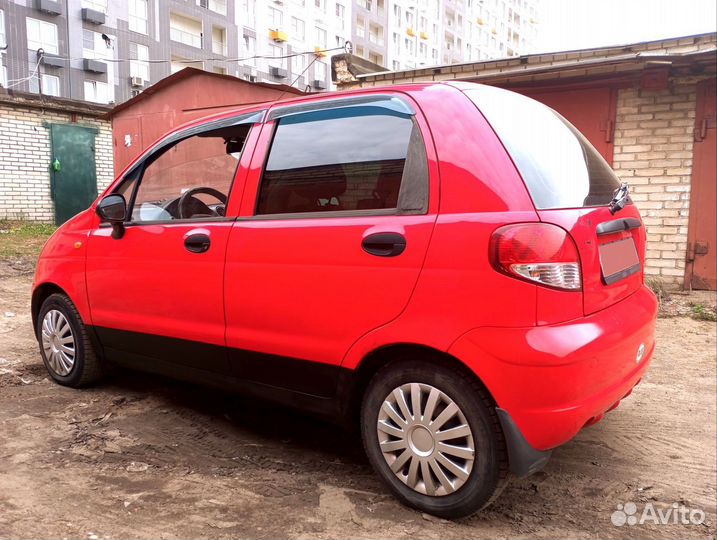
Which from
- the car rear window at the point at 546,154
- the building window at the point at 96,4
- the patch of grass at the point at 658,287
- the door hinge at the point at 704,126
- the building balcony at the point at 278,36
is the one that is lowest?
the patch of grass at the point at 658,287

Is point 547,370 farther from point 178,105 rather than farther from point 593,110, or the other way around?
point 178,105

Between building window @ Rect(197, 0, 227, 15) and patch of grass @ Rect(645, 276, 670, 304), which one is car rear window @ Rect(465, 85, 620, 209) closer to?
building window @ Rect(197, 0, 227, 15)

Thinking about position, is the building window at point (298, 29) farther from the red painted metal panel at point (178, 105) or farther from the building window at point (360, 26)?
the red painted metal panel at point (178, 105)

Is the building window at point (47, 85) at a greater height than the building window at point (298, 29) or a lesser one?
greater

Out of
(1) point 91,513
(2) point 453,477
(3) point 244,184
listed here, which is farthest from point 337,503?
(3) point 244,184

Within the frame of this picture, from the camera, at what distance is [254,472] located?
2.65m

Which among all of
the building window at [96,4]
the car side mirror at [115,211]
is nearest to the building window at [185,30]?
the building window at [96,4]

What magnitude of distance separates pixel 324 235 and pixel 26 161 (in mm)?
13129

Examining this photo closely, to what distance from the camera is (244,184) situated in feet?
9.07

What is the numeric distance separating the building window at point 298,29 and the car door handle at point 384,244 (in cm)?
434

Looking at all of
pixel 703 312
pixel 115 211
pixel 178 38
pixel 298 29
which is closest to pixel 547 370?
pixel 115 211

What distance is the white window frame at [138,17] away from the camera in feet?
14.6

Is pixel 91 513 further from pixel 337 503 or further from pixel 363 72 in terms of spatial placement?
pixel 363 72

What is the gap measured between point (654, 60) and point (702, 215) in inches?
76.5
